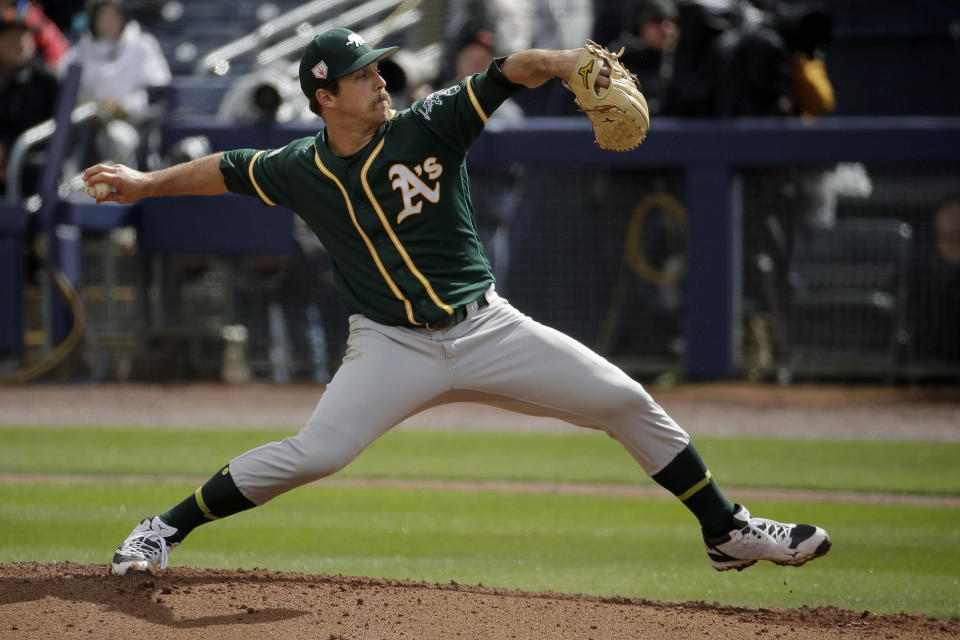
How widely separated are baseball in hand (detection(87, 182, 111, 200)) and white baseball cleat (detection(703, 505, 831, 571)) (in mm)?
2465

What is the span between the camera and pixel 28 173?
11422mm

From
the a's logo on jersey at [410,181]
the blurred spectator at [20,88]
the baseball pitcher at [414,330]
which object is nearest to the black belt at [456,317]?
the baseball pitcher at [414,330]

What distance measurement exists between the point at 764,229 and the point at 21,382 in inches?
276

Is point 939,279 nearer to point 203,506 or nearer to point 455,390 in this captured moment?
point 455,390

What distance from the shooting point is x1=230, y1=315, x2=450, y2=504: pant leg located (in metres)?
3.99

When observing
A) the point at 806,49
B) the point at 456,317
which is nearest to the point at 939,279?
the point at 806,49

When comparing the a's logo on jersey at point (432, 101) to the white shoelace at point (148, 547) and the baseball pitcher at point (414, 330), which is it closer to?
the baseball pitcher at point (414, 330)

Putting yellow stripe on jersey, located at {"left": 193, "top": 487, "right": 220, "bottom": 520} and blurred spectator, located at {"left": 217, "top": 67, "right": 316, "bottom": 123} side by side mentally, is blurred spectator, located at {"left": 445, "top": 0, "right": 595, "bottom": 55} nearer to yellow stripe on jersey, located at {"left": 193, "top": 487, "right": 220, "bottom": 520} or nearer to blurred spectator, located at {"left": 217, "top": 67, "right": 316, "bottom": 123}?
blurred spectator, located at {"left": 217, "top": 67, "right": 316, "bottom": 123}

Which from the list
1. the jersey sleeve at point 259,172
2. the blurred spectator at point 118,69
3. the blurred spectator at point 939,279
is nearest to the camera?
the jersey sleeve at point 259,172

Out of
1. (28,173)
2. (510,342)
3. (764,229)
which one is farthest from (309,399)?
(510,342)

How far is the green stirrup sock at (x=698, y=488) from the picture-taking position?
4176 millimetres

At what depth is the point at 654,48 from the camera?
11.1 metres

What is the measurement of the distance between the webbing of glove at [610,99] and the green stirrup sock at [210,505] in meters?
1.72

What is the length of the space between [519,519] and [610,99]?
283cm
